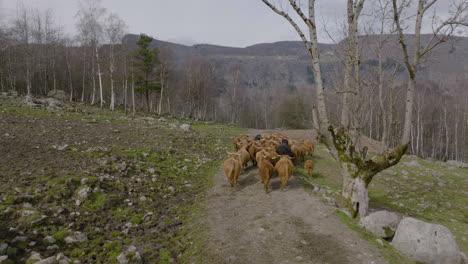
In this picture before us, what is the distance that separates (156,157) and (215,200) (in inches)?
189

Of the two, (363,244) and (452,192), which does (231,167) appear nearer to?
(363,244)

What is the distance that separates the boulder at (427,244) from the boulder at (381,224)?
393mm

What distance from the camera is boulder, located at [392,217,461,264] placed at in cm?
529

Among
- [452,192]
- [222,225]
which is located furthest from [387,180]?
[222,225]

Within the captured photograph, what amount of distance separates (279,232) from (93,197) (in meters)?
5.15

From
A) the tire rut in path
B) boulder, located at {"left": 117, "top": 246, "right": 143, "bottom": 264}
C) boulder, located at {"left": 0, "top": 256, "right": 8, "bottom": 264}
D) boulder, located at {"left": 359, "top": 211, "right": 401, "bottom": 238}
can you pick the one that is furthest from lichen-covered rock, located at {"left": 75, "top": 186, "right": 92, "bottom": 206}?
boulder, located at {"left": 359, "top": 211, "right": 401, "bottom": 238}

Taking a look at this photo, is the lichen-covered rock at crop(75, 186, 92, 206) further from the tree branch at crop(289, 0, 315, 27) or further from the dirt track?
the tree branch at crop(289, 0, 315, 27)

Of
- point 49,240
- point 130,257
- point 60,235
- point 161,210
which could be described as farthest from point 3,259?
point 161,210

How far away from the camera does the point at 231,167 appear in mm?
9383

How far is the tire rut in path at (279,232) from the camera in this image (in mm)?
4941

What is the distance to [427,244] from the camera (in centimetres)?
539

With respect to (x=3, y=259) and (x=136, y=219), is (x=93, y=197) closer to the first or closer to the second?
(x=136, y=219)

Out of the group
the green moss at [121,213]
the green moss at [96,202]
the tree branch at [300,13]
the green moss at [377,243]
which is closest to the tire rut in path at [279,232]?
the green moss at [377,243]

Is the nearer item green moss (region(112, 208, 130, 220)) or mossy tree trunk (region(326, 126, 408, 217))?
green moss (region(112, 208, 130, 220))
